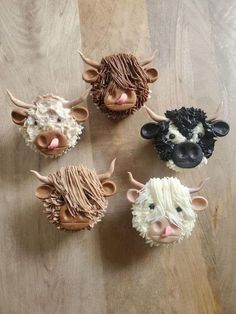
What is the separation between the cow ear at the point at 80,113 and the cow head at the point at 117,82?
30mm

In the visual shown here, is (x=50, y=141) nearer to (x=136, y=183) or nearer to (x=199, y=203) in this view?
(x=136, y=183)

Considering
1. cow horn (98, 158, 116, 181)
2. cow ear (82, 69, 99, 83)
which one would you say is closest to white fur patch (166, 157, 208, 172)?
cow horn (98, 158, 116, 181)

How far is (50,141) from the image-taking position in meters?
0.88

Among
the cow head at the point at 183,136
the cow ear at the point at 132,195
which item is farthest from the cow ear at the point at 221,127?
the cow ear at the point at 132,195

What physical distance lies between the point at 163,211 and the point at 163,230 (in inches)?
1.4

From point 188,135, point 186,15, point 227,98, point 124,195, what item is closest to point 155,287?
point 124,195

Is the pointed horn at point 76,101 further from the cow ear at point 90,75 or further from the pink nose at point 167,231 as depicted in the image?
the pink nose at point 167,231

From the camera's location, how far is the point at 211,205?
0.97 meters

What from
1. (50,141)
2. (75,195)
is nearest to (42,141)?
(50,141)

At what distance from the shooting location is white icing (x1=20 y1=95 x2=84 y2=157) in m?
0.88

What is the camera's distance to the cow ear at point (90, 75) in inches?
35.6

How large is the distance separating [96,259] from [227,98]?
44 cm

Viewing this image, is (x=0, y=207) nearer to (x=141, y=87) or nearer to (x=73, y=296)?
(x=73, y=296)

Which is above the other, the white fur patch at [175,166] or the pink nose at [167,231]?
the white fur patch at [175,166]
